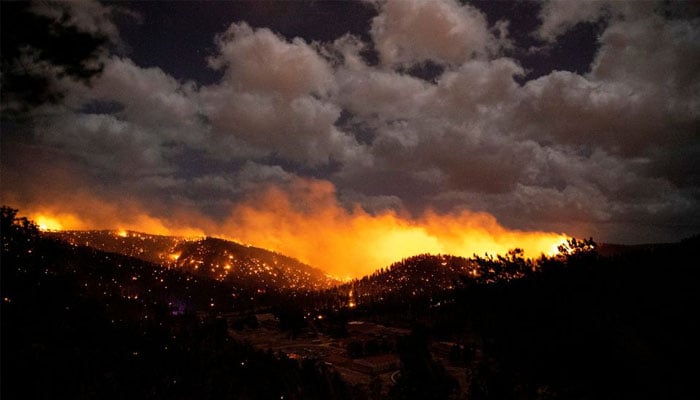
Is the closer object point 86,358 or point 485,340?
point 485,340

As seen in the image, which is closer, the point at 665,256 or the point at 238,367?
the point at 665,256

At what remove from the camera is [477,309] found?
934cm

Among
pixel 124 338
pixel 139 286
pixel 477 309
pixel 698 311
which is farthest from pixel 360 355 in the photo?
pixel 139 286

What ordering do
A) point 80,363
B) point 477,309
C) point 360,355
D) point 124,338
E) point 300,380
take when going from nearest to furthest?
point 477,309, point 80,363, point 300,380, point 124,338, point 360,355

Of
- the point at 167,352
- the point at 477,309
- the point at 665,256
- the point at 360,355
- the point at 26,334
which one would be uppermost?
the point at 665,256

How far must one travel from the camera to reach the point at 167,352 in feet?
64.5

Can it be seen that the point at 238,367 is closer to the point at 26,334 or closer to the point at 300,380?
the point at 300,380

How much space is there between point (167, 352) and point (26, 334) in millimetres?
7017

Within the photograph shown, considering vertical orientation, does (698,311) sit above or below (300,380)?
above

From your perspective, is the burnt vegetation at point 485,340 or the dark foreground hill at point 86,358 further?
the dark foreground hill at point 86,358

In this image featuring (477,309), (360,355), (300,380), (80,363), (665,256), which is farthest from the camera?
(360,355)

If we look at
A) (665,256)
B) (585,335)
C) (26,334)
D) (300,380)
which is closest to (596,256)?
(665,256)

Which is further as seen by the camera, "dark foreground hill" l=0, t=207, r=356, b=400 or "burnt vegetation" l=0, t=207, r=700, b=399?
"dark foreground hill" l=0, t=207, r=356, b=400

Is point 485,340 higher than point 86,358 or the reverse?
higher
